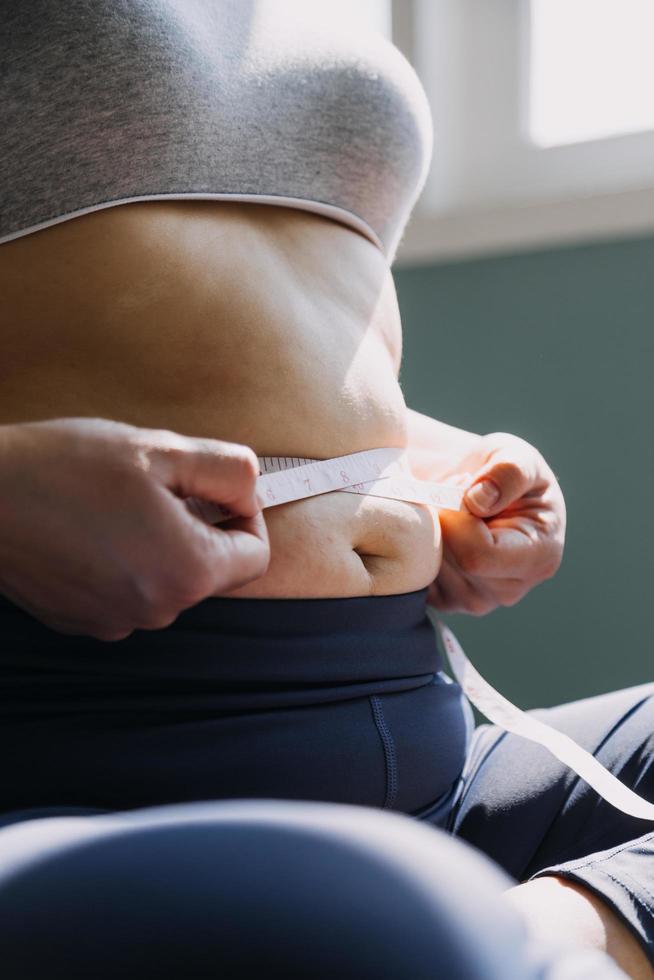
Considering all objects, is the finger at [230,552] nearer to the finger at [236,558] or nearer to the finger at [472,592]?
the finger at [236,558]

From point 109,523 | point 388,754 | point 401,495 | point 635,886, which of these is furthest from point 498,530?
point 109,523

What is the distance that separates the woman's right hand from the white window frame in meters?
1.12

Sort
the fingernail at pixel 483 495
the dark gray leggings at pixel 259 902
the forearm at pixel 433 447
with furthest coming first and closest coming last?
1. the forearm at pixel 433 447
2. the fingernail at pixel 483 495
3. the dark gray leggings at pixel 259 902

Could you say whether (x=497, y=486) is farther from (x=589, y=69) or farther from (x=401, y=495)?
(x=589, y=69)

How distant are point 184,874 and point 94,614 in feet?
0.78

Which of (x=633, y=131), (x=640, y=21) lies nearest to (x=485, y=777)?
(x=633, y=131)

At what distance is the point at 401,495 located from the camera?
2.86ft

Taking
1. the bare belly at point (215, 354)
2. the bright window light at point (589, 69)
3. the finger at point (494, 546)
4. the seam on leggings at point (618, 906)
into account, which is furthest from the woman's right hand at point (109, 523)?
the bright window light at point (589, 69)

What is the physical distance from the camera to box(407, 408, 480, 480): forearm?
1.06 metres

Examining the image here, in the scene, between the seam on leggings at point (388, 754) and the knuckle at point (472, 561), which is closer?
the seam on leggings at point (388, 754)

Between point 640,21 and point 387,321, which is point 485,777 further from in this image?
point 640,21

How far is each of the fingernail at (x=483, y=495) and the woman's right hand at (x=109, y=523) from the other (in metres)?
0.40

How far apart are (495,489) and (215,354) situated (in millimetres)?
317

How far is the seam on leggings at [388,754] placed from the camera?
76 cm
